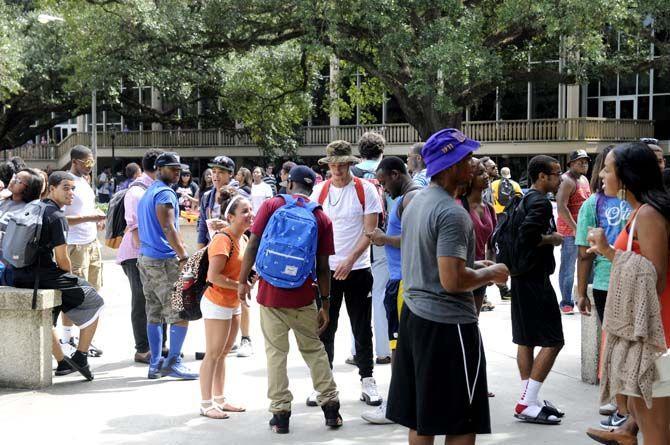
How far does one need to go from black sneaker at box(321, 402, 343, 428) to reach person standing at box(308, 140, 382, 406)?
0.56 meters

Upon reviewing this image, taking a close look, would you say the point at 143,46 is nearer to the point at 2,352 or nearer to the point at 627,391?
the point at 2,352

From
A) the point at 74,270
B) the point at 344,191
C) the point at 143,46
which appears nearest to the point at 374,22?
the point at 143,46

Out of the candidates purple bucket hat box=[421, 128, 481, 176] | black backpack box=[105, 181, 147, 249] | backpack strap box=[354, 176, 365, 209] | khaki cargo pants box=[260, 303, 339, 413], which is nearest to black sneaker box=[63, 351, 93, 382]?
black backpack box=[105, 181, 147, 249]

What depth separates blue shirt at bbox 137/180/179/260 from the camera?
7.58 metres

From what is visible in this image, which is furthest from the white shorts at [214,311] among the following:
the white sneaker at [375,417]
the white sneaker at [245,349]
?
the white sneaker at [245,349]

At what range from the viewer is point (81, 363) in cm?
755

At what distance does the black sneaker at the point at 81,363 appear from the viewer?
7525mm

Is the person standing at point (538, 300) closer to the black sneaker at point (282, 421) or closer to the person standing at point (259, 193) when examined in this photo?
the black sneaker at point (282, 421)

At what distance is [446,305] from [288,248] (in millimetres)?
1653

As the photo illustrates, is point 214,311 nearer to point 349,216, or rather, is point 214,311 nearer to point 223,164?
point 349,216

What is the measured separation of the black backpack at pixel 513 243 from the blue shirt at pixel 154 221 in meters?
2.80

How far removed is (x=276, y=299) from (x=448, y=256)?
6.36 feet

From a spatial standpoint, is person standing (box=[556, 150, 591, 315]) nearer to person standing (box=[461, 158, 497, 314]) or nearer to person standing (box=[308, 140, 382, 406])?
person standing (box=[461, 158, 497, 314])

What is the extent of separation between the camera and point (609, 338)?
465cm
